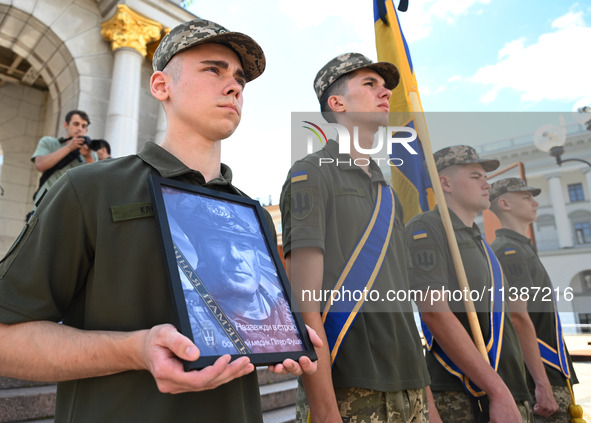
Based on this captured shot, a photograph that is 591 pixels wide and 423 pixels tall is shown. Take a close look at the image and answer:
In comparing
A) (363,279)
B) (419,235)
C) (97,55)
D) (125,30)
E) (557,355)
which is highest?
(125,30)

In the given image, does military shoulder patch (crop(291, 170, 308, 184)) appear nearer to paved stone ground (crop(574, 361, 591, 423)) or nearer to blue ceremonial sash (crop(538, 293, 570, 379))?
blue ceremonial sash (crop(538, 293, 570, 379))

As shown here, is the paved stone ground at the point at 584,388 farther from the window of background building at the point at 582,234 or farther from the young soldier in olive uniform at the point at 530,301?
the window of background building at the point at 582,234

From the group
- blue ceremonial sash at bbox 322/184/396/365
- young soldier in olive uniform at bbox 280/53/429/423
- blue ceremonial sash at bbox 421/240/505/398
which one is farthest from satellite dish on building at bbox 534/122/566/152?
blue ceremonial sash at bbox 322/184/396/365

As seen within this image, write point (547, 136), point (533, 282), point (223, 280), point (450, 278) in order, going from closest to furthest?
1. point (223, 280)
2. point (450, 278)
3. point (533, 282)
4. point (547, 136)

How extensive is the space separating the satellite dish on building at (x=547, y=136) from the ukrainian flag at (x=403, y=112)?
5.14ft

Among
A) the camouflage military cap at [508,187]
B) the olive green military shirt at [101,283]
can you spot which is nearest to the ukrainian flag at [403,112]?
the camouflage military cap at [508,187]

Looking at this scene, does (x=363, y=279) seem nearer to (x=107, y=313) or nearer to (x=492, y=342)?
(x=107, y=313)

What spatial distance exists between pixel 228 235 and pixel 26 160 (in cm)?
1018

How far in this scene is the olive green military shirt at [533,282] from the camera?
11.4 ft

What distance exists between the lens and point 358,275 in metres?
1.88

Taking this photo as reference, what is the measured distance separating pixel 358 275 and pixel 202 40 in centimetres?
114

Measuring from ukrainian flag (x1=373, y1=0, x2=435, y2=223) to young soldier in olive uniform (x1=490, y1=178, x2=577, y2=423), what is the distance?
86cm

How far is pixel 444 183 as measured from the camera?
10.8 ft

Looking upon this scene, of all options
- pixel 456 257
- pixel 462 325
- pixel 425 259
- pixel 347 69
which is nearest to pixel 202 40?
pixel 347 69
